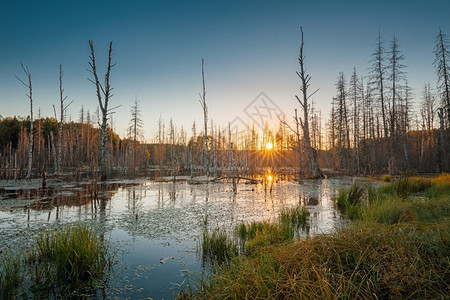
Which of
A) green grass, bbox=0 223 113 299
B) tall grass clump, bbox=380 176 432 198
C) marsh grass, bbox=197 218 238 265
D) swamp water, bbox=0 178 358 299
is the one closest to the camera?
green grass, bbox=0 223 113 299

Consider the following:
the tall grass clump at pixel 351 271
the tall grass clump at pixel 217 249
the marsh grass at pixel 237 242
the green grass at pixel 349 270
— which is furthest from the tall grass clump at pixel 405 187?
the tall grass clump at pixel 217 249

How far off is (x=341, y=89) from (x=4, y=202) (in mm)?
33377

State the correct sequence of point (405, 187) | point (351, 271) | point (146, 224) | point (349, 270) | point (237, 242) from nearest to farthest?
point (349, 270) < point (351, 271) < point (237, 242) < point (146, 224) < point (405, 187)

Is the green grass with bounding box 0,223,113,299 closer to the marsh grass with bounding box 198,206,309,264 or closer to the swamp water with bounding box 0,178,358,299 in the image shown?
the swamp water with bounding box 0,178,358,299

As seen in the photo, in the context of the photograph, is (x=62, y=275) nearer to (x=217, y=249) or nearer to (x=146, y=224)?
(x=217, y=249)

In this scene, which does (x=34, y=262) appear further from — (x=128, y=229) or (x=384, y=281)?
(x=384, y=281)

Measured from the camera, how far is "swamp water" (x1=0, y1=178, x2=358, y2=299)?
12.0ft

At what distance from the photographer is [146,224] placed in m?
6.57

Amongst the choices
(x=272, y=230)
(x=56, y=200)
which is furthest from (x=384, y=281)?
(x=56, y=200)

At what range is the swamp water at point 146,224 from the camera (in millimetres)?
3668

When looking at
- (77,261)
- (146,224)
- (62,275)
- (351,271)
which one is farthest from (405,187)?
(62,275)

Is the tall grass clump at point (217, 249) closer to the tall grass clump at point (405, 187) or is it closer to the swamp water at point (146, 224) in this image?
the swamp water at point (146, 224)

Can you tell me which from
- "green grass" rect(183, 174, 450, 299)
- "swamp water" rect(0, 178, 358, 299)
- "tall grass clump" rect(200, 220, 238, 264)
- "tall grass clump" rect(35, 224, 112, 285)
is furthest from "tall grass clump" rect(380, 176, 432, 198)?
"tall grass clump" rect(35, 224, 112, 285)

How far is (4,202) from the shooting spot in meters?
8.95
